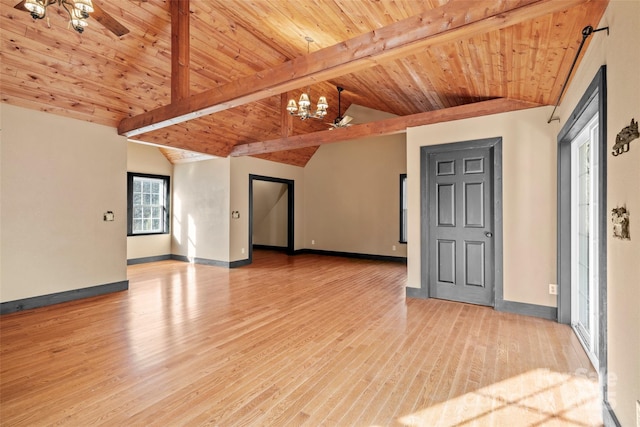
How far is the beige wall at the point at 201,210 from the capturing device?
284 inches

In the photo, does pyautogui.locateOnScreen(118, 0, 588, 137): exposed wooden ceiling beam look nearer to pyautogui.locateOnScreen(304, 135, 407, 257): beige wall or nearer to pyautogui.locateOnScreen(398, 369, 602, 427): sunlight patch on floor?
pyautogui.locateOnScreen(398, 369, 602, 427): sunlight patch on floor

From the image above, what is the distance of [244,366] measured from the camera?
8.36ft

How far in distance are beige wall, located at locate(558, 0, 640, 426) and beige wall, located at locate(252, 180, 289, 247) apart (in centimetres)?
840

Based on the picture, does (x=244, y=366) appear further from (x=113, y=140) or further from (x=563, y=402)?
(x=113, y=140)

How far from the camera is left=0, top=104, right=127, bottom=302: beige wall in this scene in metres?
3.99

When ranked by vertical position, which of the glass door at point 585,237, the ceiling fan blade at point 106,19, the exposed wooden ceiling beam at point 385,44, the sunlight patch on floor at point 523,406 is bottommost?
the sunlight patch on floor at point 523,406

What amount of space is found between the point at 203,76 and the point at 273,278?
3700mm

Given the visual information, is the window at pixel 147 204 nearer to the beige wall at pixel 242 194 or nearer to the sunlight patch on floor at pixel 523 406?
the beige wall at pixel 242 194

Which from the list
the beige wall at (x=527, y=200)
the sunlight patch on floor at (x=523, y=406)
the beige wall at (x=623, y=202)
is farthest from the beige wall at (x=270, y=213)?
the beige wall at (x=623, y=202)

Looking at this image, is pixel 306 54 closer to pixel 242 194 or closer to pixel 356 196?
pixel 242 194

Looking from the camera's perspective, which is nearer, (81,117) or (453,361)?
(453,361)

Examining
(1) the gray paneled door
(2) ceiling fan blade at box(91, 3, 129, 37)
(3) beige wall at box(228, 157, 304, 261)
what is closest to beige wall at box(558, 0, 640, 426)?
(1) the gray paneled door

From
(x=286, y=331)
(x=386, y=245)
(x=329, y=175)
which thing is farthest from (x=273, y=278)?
(x=329, y=175)

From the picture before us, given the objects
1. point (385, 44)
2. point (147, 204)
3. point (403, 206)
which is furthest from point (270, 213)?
point (385, 44)
